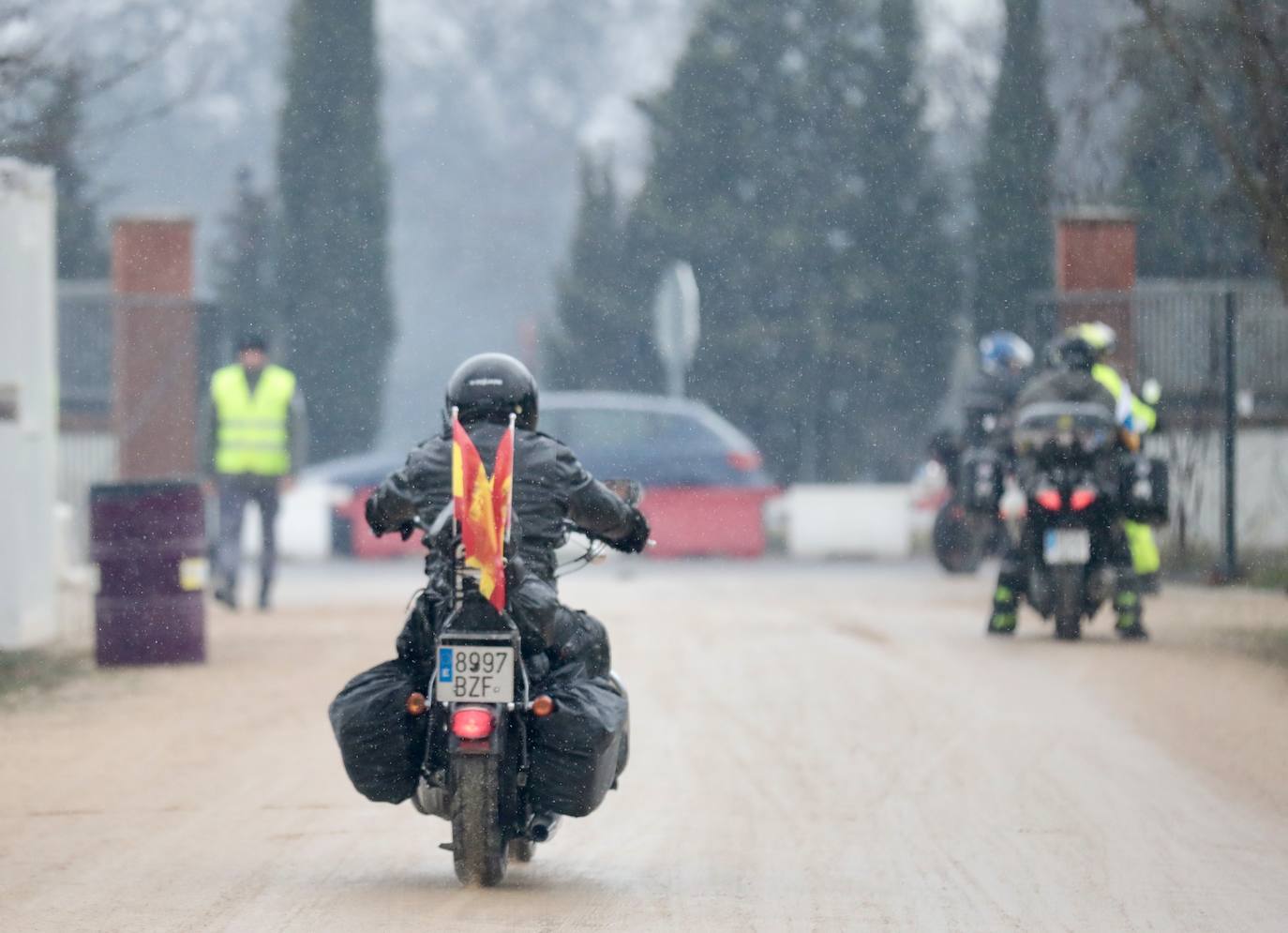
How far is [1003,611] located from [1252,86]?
343 centimetres

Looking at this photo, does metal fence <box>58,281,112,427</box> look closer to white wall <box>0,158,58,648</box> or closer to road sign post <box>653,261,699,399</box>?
road sign post <box>653,261,699,399</box>

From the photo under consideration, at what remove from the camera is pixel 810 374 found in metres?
42.8

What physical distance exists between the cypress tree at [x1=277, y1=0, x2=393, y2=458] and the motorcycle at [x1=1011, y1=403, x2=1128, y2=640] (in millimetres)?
30004

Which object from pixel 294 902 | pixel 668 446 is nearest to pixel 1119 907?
pixel 294 902

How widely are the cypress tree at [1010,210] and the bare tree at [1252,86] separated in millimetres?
24417

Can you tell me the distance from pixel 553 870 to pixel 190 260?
21.9 meters

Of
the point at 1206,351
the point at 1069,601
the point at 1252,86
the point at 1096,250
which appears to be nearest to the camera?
the point at 1252,86

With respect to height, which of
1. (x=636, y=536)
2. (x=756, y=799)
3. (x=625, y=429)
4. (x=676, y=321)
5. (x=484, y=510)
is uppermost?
(x=676, y=321)

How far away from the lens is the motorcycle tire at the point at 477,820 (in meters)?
7.42

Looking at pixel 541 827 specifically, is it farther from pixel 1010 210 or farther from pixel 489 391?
pixel 1010 210

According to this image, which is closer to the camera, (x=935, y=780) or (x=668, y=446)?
(x=935, y=780)

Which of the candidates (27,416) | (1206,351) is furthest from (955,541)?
(27,416)

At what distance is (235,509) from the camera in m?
19.1

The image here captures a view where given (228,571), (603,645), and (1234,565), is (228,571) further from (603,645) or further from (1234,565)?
(603,645)
